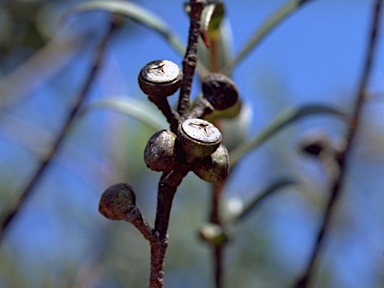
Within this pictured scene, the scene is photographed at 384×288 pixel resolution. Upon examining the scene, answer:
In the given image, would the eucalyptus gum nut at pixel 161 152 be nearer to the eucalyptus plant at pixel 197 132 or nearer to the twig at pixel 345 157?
the eucalyptus plant at pixel 197 132

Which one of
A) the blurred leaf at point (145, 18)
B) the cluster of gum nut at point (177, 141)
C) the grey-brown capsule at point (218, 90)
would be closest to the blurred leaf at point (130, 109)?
the blurred leaf at point (145, 18)

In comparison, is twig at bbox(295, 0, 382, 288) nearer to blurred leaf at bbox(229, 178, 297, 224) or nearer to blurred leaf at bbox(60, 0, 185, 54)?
blurred leaf at bbox(229, 178, 297, 224)

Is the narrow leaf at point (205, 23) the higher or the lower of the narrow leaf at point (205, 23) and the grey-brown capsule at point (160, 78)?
the lower

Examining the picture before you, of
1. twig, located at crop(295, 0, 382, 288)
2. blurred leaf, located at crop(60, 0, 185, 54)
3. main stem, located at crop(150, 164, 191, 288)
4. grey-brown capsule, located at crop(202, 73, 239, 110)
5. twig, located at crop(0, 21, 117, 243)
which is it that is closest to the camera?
main stem, located at crop(150, 164, 191, 288)

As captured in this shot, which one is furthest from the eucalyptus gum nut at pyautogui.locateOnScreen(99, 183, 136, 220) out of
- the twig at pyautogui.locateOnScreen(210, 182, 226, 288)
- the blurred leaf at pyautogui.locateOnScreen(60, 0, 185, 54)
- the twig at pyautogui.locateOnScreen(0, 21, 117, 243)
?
the blurred leaf at pyautogui.locateOnScreen(60, 0, 185, 54)

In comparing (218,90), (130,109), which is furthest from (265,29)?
(218,90)

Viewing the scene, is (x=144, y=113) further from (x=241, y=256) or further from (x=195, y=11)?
(x=241, y=256)

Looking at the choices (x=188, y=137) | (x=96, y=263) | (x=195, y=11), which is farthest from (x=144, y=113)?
(x=188, y=137)
